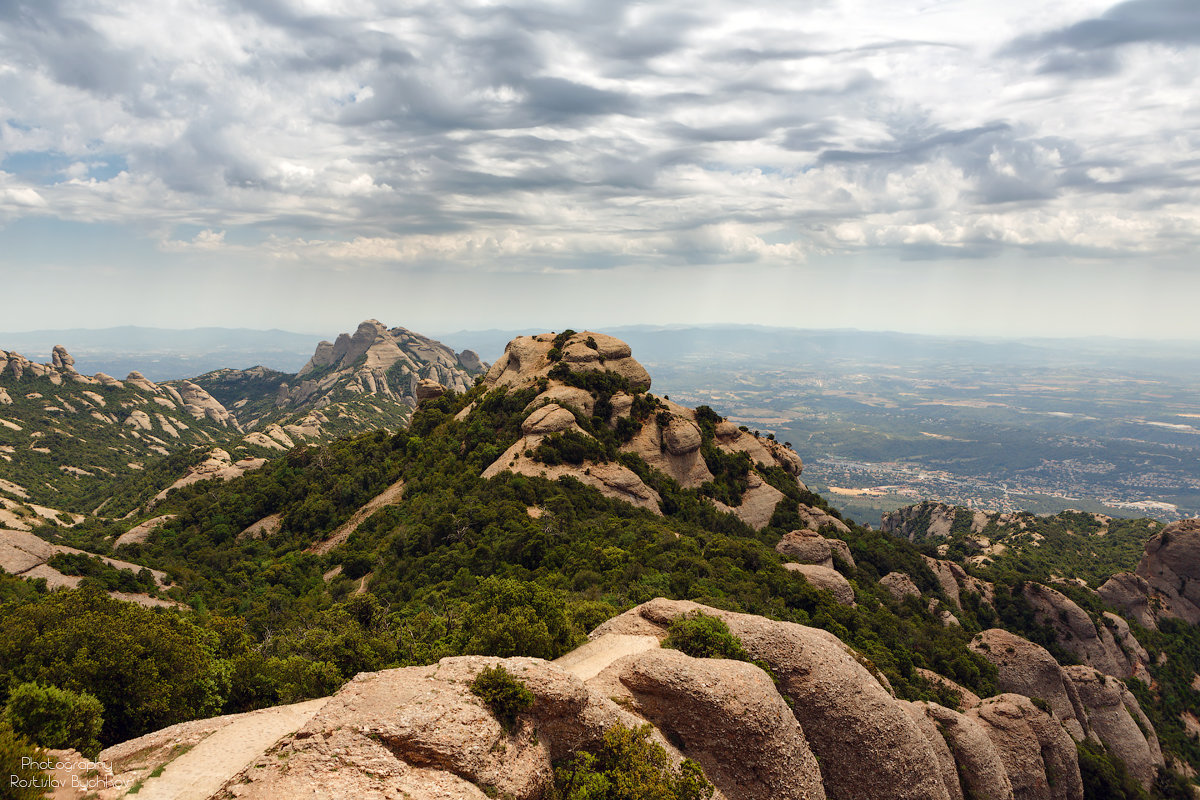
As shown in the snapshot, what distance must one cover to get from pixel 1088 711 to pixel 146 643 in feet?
247

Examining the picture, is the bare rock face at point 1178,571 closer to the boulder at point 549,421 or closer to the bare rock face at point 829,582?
the bare rock face at point 829,582

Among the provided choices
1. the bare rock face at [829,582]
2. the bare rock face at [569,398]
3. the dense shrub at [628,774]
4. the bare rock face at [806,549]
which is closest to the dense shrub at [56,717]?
the dense shrub at [628,774]

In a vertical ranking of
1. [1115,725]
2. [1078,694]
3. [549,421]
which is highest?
[549,421]

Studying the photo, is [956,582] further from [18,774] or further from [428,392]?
[428,392]

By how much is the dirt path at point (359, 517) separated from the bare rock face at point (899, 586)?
210 ft

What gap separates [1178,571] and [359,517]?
117m

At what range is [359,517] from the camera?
3044 inches

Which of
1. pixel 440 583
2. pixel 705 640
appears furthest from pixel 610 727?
pixel 440 583

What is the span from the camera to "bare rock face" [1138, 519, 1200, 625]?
77.8 meters

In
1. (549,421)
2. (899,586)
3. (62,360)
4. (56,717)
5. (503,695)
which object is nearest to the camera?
(503,695)

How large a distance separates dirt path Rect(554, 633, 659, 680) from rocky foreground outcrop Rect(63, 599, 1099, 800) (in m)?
0.14

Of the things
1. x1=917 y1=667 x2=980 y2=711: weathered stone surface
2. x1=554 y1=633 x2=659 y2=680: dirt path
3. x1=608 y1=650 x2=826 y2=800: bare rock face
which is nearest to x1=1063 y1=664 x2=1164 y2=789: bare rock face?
x1=917 y1=667 x2=980 y2=711: weathered stone surface

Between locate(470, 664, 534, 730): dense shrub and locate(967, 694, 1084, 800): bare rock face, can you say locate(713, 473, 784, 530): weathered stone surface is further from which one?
locate(470, 664, 534, 730): dense shrub

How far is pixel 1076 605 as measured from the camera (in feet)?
218
